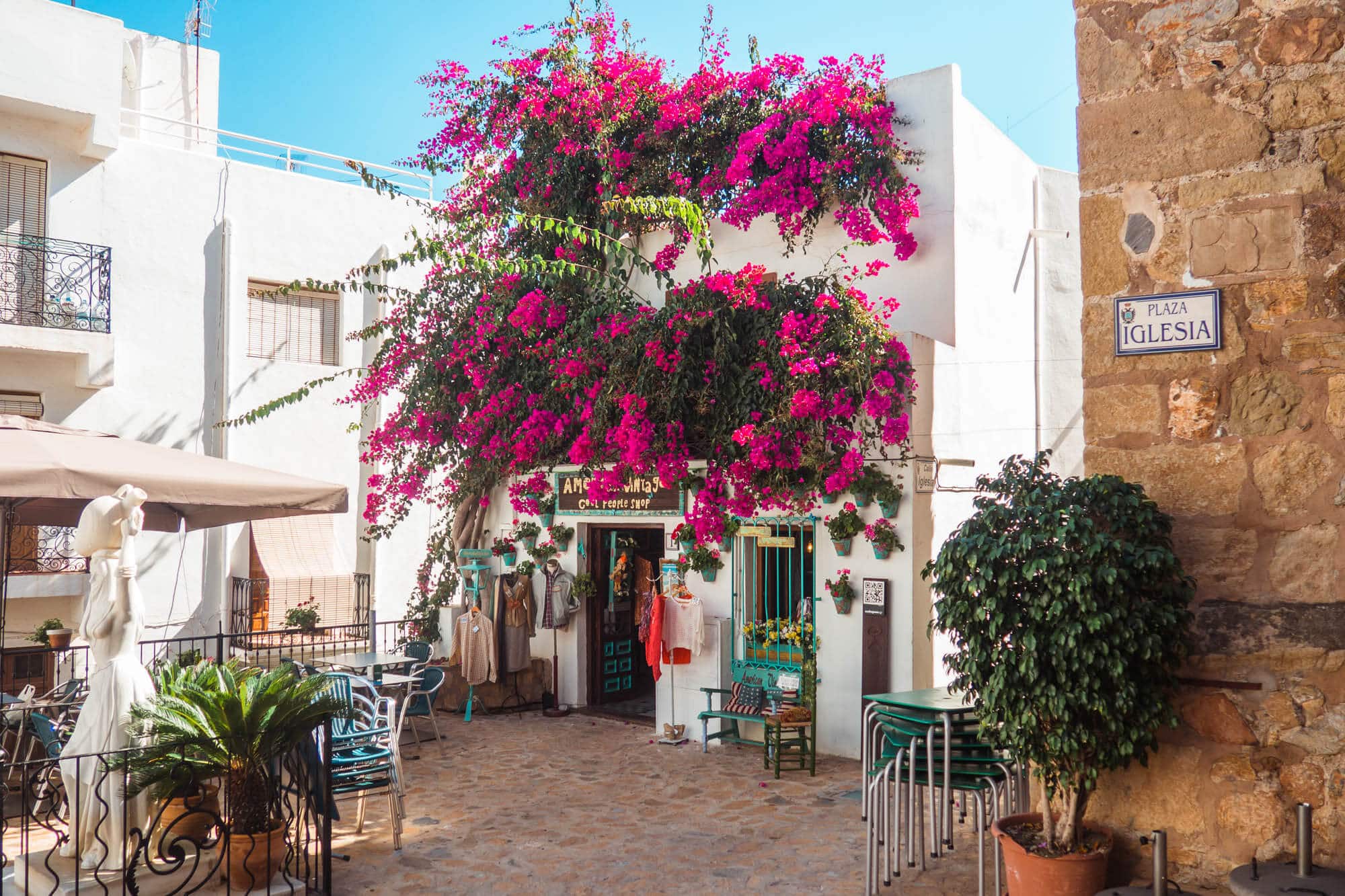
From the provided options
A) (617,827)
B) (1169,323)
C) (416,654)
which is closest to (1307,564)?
(1169,323)

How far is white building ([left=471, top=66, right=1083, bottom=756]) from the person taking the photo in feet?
29.5

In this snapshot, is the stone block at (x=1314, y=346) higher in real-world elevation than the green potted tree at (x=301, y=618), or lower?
higher

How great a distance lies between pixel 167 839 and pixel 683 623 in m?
5.22

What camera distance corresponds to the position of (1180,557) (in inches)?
158

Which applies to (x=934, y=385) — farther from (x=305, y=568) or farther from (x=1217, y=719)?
(x=305, y=568)

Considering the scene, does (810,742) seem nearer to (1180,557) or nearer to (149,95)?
(1180,557)

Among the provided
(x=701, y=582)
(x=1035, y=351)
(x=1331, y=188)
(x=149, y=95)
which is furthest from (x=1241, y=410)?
(x=149, y=95)

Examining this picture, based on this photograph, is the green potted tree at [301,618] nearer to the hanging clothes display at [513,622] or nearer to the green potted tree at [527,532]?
the hanging clothes display at [513,622]

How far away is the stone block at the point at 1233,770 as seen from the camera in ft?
12.6

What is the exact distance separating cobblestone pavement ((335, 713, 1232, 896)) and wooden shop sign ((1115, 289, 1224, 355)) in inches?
117

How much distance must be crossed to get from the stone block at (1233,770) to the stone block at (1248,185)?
215cm

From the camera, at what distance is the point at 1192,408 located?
402cm

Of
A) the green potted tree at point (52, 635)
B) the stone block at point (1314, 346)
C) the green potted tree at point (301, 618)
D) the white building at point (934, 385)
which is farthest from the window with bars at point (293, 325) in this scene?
the stone block at point (1314, 346)

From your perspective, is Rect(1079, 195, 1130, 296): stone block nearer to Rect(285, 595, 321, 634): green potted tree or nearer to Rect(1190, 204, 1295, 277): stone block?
Rect(1190, 204, 1295, 277): stone block
